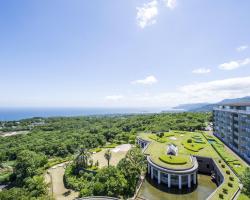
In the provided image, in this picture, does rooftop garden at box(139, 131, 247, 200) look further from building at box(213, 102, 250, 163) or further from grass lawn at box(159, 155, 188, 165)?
building at box(213, 102, 250, 163)

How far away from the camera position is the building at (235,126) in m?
39.2

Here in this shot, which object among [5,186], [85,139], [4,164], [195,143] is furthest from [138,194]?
[4,164]

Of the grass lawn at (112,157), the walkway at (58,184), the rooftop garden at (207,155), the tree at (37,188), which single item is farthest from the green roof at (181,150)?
the tree at (37,188)

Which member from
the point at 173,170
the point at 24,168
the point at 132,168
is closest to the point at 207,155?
the point at 173,170

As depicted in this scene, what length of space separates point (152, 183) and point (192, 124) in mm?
49545

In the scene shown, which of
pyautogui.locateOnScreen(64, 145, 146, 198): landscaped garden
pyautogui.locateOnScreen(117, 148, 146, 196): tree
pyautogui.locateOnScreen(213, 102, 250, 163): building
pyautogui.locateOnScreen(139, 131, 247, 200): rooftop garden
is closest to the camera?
pyautogui.locateOnScreen(139, 131, 247, 200): rooftop garden

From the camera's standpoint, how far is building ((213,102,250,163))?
39250 mm

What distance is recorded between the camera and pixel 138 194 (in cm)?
3056

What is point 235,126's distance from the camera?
4550cm

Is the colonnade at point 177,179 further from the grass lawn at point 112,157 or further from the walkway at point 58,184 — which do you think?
the walkway at point 58,184

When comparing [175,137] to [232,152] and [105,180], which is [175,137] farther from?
[105,180]

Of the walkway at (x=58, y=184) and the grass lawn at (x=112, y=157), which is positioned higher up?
the grass lawn at (x=112, y=157)

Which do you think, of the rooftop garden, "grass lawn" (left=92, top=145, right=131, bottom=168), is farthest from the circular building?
"grass lawn" (left=92, top=145, right=131, bottom=168)

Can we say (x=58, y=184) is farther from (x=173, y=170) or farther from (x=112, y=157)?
(x=173, y=170)
